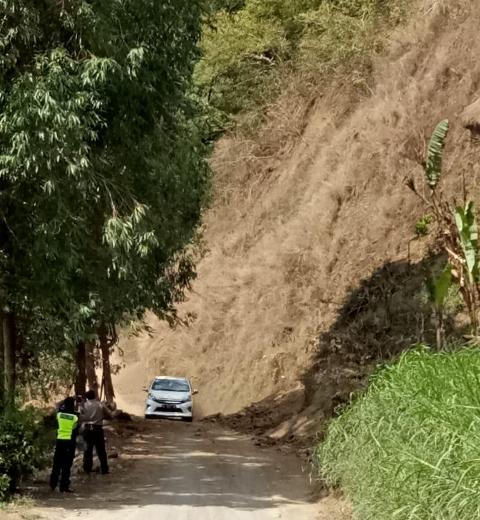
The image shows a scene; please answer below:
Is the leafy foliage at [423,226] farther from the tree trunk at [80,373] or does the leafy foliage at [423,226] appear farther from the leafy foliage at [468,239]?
the tree trunk at [80,373]

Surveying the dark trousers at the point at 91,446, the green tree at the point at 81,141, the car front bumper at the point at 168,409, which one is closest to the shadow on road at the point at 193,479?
the dark trousers at the point at 91,446

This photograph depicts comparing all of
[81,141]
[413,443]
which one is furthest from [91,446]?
[413,443]

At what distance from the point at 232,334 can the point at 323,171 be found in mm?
8062

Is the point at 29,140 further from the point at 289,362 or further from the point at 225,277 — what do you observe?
the point at 225,277

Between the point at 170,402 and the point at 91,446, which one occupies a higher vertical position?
the point at 170,402

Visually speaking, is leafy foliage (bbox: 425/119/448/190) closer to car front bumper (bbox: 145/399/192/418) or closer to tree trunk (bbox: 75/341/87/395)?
tree trunk (bbox: 75/341/87/395)

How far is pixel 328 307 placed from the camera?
103 ft

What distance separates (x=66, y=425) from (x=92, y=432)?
258 centimetres

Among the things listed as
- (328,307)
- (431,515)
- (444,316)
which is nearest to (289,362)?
(328,307)

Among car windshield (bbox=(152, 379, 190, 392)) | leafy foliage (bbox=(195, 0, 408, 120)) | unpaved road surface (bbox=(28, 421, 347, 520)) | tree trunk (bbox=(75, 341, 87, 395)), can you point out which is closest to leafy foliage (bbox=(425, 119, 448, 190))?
unpaved road surface (bbox=(28, 421, 347, 520))

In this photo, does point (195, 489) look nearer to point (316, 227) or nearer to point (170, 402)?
point (170, 402)

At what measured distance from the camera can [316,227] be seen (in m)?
34.5

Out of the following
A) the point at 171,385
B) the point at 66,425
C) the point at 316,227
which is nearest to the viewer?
the point at 66,425

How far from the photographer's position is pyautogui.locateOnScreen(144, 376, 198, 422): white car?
33625mm
